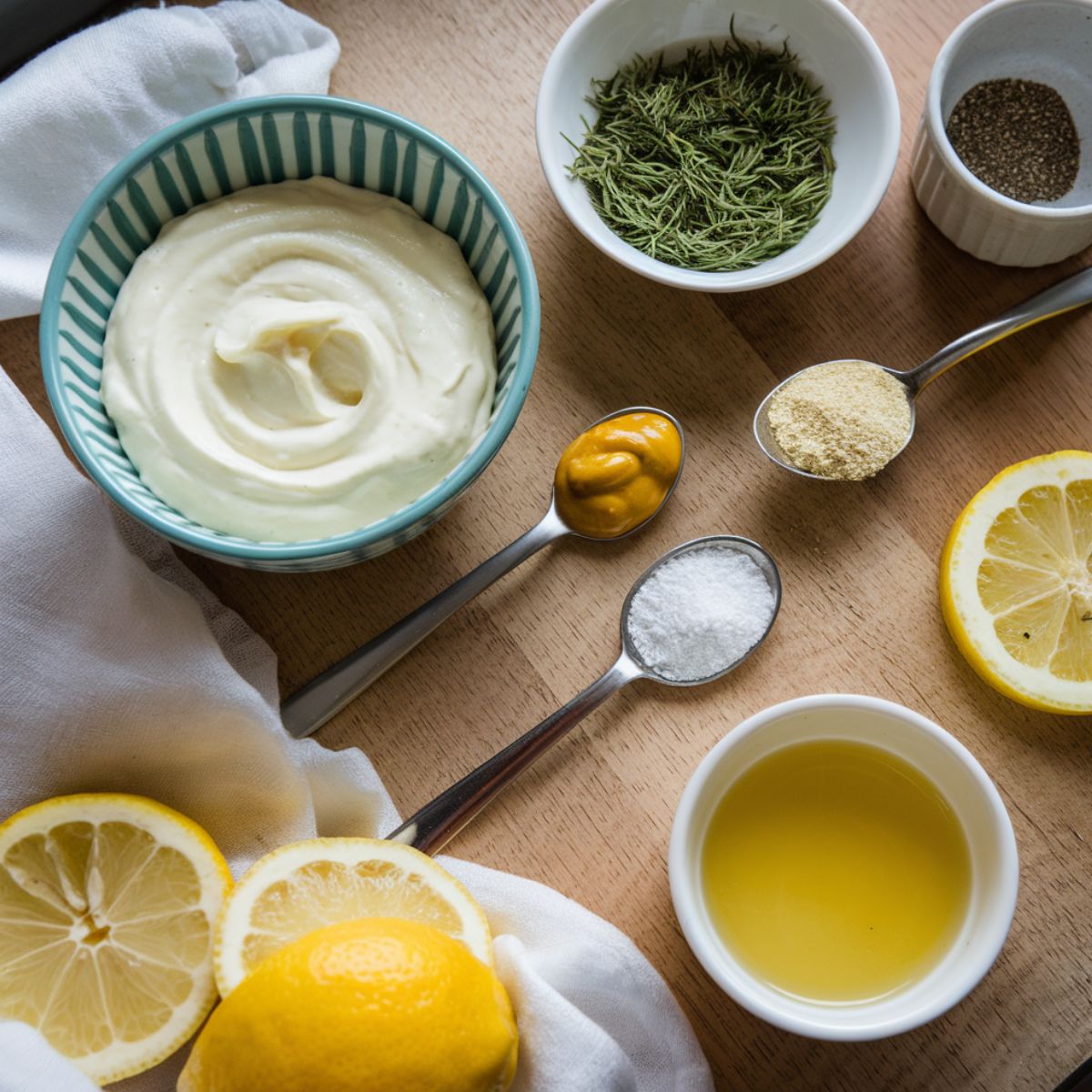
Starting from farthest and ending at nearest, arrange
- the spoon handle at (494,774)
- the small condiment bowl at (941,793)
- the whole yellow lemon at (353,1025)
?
the spoon handle at (494,774) < the small condiment bowl at (941,793) < the whole yellow lemon at (353,1025)

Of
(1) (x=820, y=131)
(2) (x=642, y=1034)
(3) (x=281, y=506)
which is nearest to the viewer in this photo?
(3) (x=281, y=506)

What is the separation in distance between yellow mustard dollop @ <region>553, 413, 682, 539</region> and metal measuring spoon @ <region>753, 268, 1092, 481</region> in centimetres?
10

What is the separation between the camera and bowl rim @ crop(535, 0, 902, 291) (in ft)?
3.97

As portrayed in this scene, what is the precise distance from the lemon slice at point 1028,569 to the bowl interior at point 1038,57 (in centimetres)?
31

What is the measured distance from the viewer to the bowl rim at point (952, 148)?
1188mm

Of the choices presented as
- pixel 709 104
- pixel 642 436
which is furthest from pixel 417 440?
pixel 709 104

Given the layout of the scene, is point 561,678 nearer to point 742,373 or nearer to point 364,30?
point 742,373

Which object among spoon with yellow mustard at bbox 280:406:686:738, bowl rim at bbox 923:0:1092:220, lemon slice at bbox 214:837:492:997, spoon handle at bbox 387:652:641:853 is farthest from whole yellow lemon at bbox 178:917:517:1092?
bowl rim at bbox 923:0:1092:220

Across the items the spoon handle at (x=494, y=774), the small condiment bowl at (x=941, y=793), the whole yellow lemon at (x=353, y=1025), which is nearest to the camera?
the whole yellow lemon at (x=353, y=1025)

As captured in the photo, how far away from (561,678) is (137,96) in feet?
2.54

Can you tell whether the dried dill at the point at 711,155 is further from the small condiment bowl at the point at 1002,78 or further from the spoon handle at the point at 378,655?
the spoon handle at the point at 378,655

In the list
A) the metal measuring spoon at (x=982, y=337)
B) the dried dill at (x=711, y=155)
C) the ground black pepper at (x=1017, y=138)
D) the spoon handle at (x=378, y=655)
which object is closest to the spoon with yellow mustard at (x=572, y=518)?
the spoon handle at (x=378, y=655)

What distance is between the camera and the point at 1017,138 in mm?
1301

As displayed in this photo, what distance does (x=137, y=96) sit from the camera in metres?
1.24
